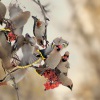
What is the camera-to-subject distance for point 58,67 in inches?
26.6

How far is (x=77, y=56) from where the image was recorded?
171 inches

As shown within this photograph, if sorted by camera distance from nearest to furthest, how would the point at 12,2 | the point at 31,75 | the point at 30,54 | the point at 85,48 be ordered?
the point at 30,54 → the point at 12,2 → the point at 31,75 → the point at 85,48

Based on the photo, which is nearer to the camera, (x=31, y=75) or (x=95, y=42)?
(x=31, y=75)

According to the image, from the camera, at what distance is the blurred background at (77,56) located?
415 centimetres

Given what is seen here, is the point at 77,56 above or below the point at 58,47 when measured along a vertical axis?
below

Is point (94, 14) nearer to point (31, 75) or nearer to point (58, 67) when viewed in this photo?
point (31, 75)

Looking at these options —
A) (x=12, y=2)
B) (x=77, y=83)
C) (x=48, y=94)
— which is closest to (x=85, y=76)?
(x=77, y=83)

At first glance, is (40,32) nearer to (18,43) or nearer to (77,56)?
(18,43)

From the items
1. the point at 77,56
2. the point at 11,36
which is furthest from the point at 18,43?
the point at 77,56

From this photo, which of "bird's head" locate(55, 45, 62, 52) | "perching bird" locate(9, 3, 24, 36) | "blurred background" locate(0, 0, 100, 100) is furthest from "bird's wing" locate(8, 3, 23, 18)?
"blurred background" locate(0, 0, 100, 100)

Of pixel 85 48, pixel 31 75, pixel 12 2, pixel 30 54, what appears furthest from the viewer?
pixel 85 48

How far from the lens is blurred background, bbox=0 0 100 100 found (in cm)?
415

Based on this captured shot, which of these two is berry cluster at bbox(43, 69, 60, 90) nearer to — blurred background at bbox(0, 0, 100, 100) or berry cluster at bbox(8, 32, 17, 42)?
berry cluster at bbox(8, 32, 17, 42)

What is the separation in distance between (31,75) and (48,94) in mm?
282
